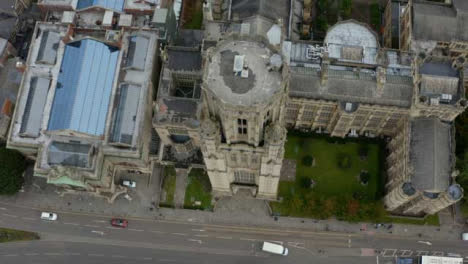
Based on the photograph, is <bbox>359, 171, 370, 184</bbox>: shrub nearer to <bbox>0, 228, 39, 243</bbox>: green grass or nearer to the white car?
the white car

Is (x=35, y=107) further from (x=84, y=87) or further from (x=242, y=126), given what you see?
(x=242, y=126)

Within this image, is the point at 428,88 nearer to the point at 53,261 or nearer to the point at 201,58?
the point at 201,58

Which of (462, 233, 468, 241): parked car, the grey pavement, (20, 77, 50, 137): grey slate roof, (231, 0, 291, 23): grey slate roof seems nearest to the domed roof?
(231, 0, 291, 23): grey slate roof

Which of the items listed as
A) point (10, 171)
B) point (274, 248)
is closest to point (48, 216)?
point (10, 171)

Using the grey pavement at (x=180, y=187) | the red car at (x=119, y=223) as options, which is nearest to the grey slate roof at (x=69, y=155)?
the red car at (x=119, y=223)

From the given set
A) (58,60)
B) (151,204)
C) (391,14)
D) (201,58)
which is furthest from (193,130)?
(391,14)

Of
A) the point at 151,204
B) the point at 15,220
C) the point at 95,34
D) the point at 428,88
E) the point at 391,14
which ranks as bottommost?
the point at 15,220
